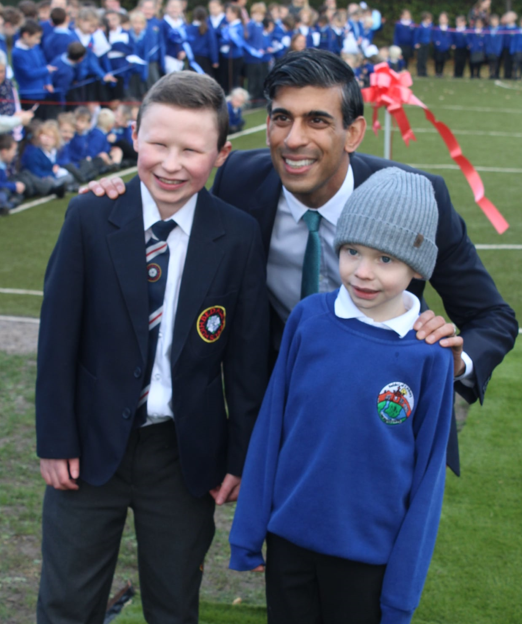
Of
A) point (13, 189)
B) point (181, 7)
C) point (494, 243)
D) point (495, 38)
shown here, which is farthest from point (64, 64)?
point (495, 38)

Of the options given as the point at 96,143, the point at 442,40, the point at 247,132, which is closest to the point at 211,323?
the point at 96,143

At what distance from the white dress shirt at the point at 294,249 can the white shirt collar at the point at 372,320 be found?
1.65 feet

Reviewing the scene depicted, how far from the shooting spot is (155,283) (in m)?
2.46

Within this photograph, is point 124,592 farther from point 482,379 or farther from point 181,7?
point 181,7

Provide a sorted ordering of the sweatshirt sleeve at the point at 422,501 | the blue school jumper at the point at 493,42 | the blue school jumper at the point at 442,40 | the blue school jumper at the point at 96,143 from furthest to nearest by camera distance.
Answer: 1. the blue school jumper at the point at 442,40
2. the blue school jumper at the point at 493,42
3. the blue school jumper at the point at 96,143
4. the sweatshirt sleeve at the point at 422,501

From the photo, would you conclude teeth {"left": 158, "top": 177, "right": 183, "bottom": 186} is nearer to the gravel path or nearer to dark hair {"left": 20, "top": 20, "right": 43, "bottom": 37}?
the gravel path

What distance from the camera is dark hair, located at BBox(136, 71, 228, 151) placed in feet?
7.88

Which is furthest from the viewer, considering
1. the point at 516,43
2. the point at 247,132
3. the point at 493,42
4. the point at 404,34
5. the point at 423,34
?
the point at 404,34

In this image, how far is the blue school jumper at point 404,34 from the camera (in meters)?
31.3

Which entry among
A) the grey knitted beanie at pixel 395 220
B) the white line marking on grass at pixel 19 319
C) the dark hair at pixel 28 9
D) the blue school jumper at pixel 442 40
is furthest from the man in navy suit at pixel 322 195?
the blue school jumper at pixel 442 40

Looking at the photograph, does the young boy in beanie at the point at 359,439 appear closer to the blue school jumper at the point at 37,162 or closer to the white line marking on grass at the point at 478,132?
the blue school jumper at the point at 37,162

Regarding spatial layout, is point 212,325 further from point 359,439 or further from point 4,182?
point 4,182

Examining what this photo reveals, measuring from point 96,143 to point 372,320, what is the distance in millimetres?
10334

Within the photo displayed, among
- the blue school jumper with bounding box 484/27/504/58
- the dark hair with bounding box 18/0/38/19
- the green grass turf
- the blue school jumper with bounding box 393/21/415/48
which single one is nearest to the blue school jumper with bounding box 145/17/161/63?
the dark hair with bounding box 18/0/38/19
